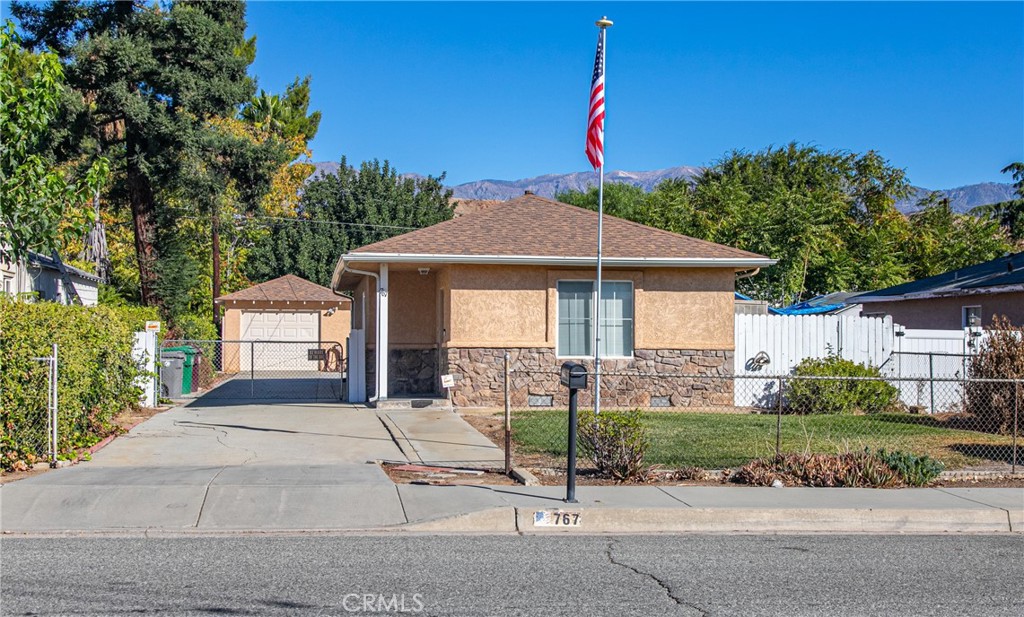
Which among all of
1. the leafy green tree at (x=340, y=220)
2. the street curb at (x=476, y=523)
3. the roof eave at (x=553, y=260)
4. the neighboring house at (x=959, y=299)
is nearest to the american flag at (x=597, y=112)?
the roof eave at (x=553, y=260)

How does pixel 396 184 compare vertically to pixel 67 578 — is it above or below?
above

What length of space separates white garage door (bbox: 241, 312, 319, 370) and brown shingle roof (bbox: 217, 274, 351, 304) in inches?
33.2

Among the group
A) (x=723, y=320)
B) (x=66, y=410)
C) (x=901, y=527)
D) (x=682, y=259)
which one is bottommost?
(x=901, y=527)

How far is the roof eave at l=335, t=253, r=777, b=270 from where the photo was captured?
17.7 metres

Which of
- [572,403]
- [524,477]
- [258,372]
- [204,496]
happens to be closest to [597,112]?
[524,477]

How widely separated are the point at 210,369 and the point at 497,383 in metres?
11.6

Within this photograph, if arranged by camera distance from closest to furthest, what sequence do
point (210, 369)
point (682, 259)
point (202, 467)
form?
1. point (202, 467)
2. point (682, 259)
3. point (210, 369)

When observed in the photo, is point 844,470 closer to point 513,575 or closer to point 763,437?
point 763,437

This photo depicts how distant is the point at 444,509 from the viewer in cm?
923

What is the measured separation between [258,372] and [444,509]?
25378 mm

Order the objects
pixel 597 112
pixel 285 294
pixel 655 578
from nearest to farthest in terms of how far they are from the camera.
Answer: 1. pixel 655 578
2. pixel 597 112
3. pixel 285 294

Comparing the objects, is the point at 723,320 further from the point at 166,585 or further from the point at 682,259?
the point at 166,585

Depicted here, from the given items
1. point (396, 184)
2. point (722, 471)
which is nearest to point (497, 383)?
point (722, 471)

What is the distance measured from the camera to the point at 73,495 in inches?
369
